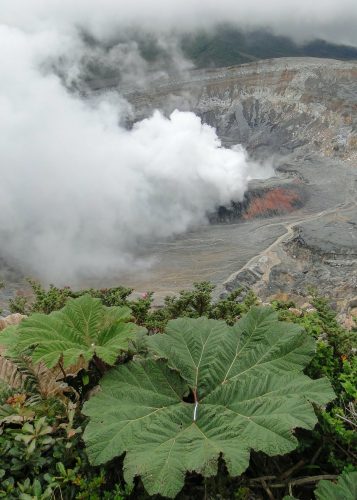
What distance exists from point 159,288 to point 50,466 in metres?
19.6

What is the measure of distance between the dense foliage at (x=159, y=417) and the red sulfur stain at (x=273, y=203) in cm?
3111

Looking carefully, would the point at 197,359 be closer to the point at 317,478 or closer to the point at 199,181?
the point at 317,478

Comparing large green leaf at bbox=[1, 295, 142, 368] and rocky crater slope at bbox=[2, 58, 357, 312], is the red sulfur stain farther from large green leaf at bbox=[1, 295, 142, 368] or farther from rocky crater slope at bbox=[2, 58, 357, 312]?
large green leaf at bbox=[1, 295, 142, 368]

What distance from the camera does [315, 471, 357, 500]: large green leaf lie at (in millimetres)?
1921

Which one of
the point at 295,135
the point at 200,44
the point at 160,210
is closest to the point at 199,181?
the point at 160,210

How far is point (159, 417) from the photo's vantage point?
2.23 metres

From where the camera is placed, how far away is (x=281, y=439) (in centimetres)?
204

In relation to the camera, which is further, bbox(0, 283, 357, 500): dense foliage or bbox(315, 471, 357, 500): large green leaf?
bbox(0, 283, 357, 500): dense foliage

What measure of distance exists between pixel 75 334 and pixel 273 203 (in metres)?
32.3

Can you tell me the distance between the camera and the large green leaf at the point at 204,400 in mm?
2010

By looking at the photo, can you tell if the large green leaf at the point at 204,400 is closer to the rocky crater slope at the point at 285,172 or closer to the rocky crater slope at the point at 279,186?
the rocky crater slope at the point at 279,186

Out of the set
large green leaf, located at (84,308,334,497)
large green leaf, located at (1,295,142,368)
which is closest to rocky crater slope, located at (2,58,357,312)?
large green leaf, located at (84,308,334,497)

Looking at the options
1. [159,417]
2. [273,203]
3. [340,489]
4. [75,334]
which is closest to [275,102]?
[273,203]

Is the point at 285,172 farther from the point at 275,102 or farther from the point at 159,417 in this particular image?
the point at 159,417
